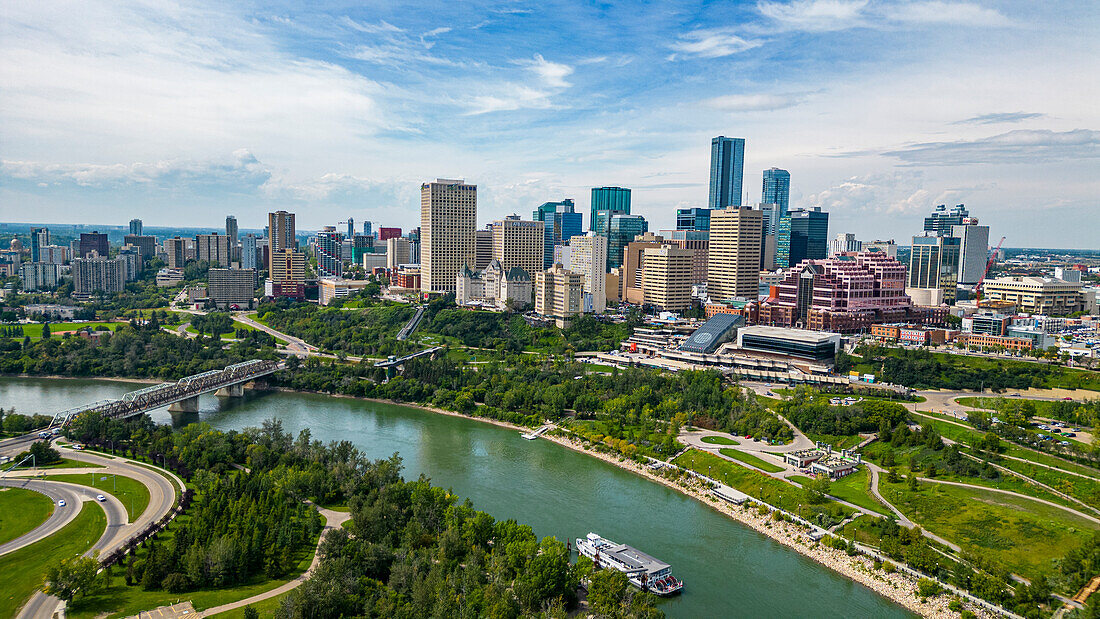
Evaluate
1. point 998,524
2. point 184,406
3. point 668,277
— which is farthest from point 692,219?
point 998,524

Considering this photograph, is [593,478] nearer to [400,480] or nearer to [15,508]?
[400,480]

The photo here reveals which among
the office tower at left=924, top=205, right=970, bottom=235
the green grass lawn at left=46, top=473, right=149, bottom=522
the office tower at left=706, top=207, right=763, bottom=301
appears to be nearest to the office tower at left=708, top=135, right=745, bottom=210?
the office tower at left=924, top=205, right=970, bottom=235

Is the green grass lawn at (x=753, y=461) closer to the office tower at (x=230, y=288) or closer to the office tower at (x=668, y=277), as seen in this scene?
the office tower at (x=668, y=277)

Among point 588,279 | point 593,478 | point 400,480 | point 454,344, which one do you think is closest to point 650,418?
point 593,478

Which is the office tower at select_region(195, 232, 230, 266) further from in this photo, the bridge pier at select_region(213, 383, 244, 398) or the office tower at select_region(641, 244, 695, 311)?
the office tower at select_region(641, 244, 695, 311)

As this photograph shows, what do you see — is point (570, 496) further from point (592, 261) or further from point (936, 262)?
point (936, 262)

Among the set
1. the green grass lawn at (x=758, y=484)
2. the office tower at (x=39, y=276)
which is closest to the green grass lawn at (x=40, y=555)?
the green grass lawn at (x=758, y=484)

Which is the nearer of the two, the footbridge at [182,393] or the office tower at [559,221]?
the footbridge at [182,393]
